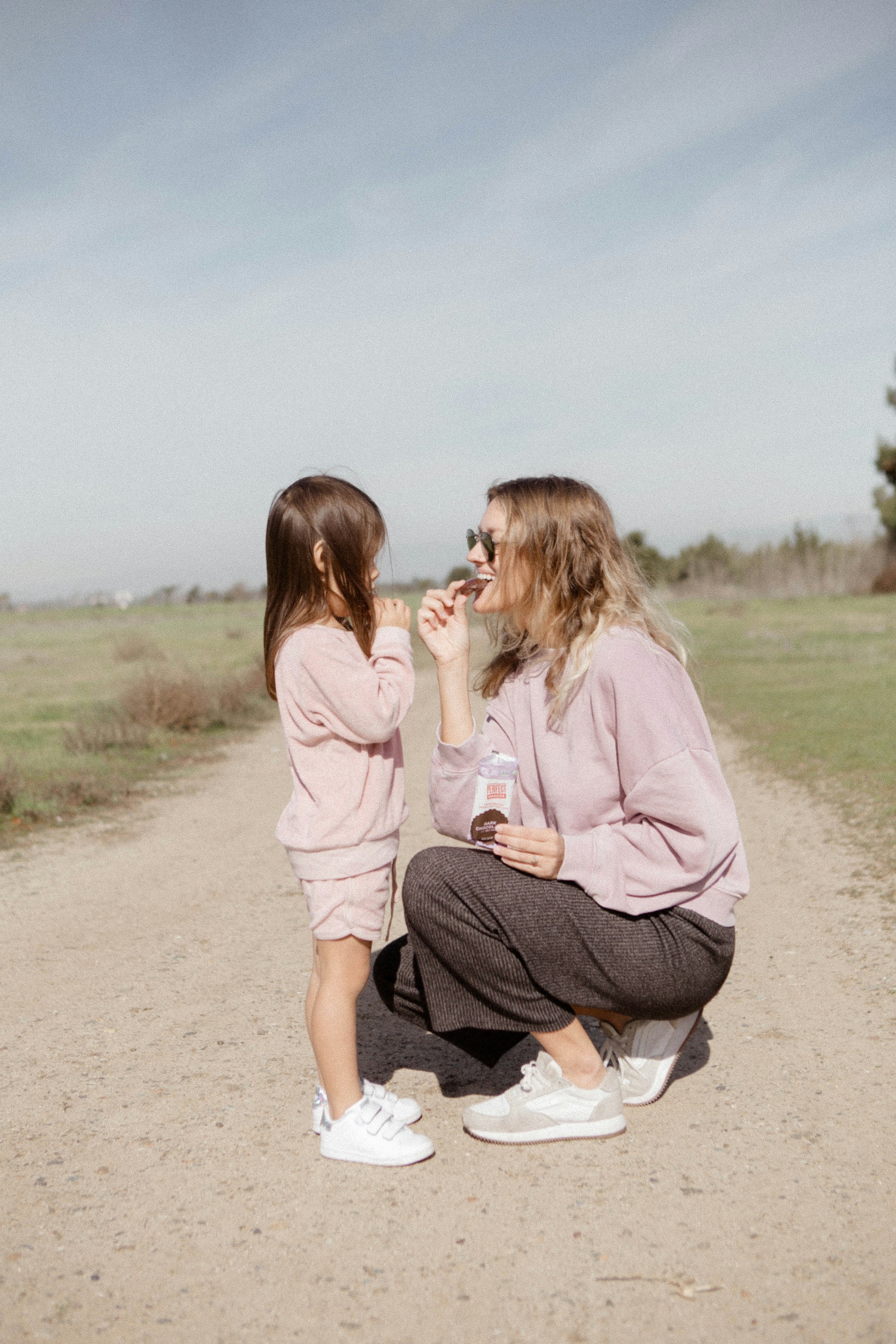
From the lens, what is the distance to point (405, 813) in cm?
306

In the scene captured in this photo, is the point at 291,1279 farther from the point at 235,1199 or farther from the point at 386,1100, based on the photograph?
the point at 386,1100

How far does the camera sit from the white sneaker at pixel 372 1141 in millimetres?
2748

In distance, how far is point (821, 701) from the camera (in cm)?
1348

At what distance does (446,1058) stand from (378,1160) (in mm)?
812

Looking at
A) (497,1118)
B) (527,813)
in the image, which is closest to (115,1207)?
(497,1118)

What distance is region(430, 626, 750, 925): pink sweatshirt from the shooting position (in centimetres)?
276

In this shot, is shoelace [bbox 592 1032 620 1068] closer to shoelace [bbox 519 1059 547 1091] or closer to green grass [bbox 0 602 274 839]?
shoelace [bbox 519 1059 547 1091]

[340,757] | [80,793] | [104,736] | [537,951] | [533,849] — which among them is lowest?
[80,793]

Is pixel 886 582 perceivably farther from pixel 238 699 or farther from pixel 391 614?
pixel 391 614

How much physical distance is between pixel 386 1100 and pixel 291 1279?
0.68 meters

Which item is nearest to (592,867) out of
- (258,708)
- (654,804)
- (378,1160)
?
(654,804)

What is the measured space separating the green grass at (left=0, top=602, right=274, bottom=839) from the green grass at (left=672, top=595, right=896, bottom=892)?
487cm

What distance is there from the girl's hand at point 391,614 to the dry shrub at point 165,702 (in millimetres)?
9703

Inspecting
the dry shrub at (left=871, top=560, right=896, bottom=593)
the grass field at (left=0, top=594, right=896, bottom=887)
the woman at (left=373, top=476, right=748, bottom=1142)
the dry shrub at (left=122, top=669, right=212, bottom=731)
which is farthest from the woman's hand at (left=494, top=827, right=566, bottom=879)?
the dry shrub at (left=871, top=560, right=896, bottom=593)
